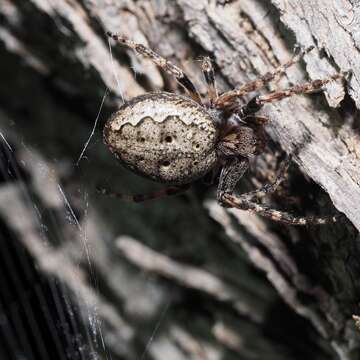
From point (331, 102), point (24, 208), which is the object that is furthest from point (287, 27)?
point (24, 208)

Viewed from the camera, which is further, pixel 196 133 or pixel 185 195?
pixel 185 195

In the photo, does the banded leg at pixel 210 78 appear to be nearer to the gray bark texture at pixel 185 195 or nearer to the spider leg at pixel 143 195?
the gray bark texture at pixel 185 195

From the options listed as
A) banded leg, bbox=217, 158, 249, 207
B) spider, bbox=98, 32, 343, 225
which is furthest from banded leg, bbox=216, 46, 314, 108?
banded leg, bbox=217, 158, 249, 207

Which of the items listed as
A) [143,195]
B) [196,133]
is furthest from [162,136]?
[143,195]

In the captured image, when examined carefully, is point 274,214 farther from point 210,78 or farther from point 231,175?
point 210,78

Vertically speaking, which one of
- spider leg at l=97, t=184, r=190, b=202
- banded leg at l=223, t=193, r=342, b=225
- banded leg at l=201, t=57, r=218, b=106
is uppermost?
banded leg at l=201, t=57, r=218, b=106

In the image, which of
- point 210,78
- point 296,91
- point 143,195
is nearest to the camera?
point 296,91

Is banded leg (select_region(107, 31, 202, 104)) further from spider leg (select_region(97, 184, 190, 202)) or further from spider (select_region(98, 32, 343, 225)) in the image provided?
spider leg (select_region(97, 184, 190, 202))

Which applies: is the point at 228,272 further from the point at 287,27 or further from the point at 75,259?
the point at 287,27
